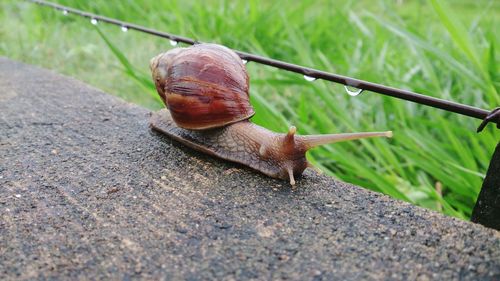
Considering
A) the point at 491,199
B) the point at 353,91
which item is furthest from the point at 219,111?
the point at 491,199

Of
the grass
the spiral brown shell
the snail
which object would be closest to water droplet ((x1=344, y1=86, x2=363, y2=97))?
the snail

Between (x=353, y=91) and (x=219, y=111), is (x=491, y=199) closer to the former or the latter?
(x=353, y=91)

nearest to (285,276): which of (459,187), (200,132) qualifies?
(200,132)

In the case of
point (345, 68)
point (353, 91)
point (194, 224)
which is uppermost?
point (353, 91)

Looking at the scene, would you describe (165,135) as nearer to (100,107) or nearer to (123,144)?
(123,144)

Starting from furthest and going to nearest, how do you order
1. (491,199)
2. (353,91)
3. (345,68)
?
1. (345,68)
2. (353,91)
3. (491,199)

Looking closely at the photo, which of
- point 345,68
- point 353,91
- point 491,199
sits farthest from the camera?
point 345,68

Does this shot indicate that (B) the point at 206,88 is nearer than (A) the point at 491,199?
No
